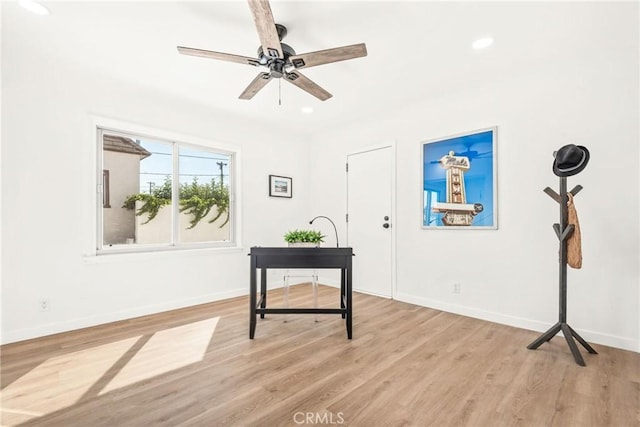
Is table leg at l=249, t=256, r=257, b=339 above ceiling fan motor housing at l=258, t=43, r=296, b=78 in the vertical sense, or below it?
below

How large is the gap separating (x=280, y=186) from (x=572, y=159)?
362 cm

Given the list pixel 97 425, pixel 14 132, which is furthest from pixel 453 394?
pixel 14 132

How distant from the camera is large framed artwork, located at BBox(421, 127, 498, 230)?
10.4 feet

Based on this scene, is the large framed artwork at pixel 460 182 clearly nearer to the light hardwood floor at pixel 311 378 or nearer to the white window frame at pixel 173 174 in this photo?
the light hardwood floor at pixel 311 378

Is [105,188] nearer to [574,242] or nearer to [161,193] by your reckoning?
[161,193]

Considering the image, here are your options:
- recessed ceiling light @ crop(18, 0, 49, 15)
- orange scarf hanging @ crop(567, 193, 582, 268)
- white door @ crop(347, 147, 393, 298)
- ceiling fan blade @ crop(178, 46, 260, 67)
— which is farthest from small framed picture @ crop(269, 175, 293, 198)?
orange scarf hanging @ crop(567, 193, 582, 268)

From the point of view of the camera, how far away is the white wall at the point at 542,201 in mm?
2434

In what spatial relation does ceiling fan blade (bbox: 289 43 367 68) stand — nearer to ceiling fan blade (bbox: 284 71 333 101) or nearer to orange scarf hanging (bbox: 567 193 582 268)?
ceiling fan blade (bbox: 284 71 333 101)

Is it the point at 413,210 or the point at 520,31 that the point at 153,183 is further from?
the point at 520,31

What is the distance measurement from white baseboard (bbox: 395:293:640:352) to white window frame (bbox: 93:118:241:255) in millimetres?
2585

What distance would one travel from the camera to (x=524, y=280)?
292cm

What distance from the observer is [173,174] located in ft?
12.1

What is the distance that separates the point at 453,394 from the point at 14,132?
407 centimetres

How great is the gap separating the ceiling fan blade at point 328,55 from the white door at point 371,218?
82.8 inches
